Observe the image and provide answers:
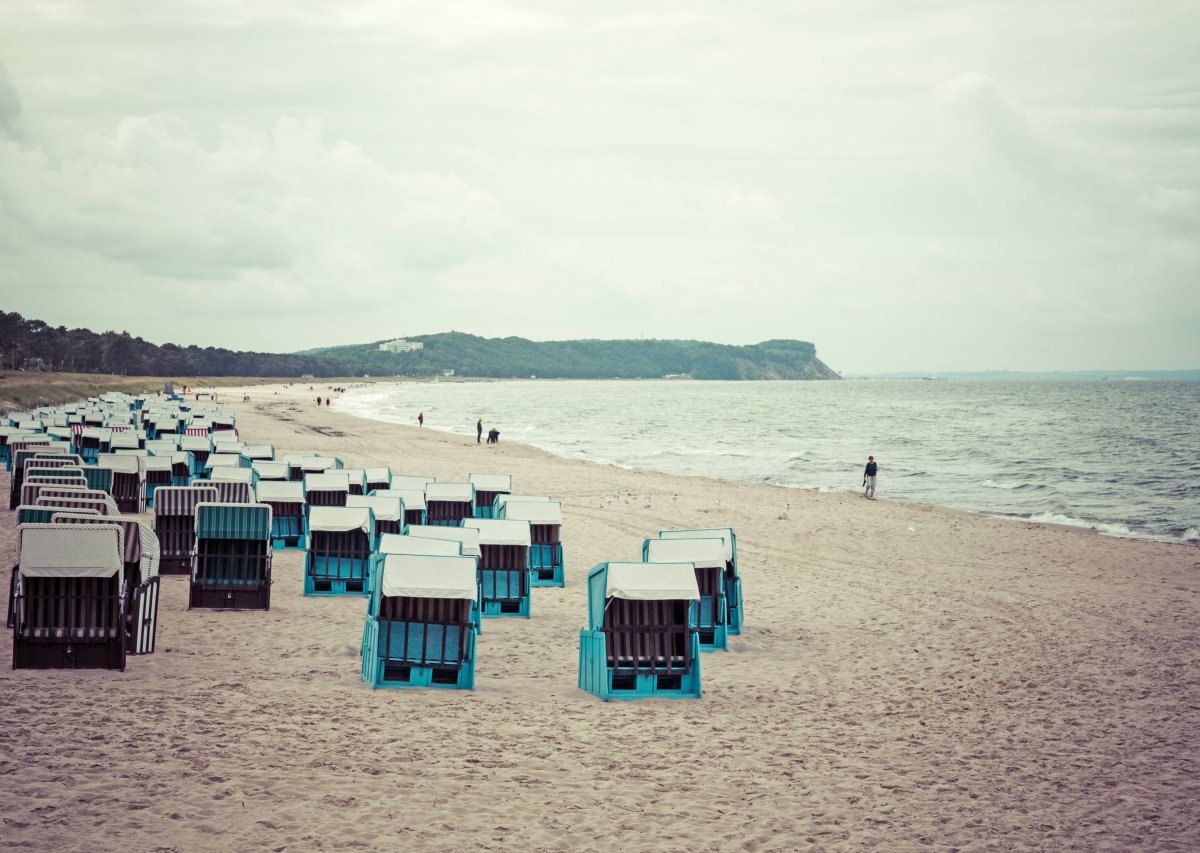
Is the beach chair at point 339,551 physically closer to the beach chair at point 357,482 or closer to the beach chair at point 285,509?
the beach chair at point 285,509

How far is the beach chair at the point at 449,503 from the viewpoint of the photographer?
57.5 ft

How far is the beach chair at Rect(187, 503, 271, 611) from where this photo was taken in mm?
12273

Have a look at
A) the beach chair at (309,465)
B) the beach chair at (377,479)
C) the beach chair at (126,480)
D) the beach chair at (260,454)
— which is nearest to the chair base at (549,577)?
the beach chair at (377,479)

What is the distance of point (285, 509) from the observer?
17297mm

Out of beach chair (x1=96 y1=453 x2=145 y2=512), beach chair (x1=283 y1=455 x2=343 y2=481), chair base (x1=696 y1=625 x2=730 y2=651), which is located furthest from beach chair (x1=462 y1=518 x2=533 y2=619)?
beach chair (x1=96 y1=453 x2=145 y2=512)

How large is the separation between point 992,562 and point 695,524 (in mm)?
6618

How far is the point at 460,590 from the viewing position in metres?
9.30

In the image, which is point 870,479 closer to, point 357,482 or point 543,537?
point 357,482

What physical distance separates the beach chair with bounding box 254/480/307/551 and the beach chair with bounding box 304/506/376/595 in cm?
323

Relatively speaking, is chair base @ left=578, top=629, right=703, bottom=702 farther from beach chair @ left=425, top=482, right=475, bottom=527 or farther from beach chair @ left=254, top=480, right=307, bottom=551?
beach chair @ left=254, top=480, right=307, bottom=551

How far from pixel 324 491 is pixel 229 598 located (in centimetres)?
549

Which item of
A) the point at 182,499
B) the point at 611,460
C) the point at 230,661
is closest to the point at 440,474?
the point at 611,460

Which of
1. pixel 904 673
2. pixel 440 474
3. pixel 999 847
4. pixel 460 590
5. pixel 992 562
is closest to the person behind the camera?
pixel 999 847

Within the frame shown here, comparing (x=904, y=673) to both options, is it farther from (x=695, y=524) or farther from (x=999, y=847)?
(x=695, y=524)
